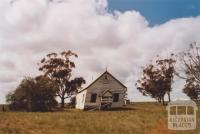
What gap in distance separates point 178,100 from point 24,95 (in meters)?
23.1

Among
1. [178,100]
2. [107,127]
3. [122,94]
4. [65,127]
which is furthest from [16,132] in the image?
[122,94]

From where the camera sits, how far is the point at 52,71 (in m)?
71.1

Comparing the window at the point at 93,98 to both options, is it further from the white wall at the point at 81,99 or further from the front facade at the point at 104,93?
the white wall at the point at 81,99

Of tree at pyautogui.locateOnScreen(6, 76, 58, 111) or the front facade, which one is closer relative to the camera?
tree at pyautogui.locateOnScreen(6, 76, 58, 111)

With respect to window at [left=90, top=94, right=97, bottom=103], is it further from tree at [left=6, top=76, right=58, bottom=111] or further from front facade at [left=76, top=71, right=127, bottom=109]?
tree at [left=6, top=76, right=58, bottom=111]

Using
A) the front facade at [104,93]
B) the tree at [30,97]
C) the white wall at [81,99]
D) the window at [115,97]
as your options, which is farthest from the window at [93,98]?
the tree at [30,97]

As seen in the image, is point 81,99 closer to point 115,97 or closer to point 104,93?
point 104,93

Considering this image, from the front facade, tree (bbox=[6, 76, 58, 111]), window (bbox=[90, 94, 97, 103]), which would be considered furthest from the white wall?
tree (bbox=[6, 76, 58, 111])

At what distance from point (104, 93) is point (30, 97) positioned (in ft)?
47.0

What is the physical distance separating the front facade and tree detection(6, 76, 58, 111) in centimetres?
1082

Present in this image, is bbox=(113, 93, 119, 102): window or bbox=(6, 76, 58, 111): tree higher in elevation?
bbox=(113, 93, 119, 102): window

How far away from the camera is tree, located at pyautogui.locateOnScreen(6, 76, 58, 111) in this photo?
→ 44.7 m

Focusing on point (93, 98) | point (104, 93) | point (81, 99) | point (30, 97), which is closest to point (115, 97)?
point (104, 93)

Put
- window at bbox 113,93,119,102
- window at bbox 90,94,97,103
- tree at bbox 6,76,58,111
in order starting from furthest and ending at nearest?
window at bbox 113,93,119,102
window at bbox 90,94,97,103
tree at bbox 6,76,58,111
